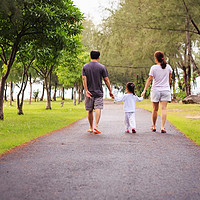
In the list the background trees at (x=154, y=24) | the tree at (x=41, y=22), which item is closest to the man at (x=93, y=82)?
the tree at (x=41, y=22)

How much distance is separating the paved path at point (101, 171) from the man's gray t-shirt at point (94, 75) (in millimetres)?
1835

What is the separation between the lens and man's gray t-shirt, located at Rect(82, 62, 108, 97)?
8.80 m

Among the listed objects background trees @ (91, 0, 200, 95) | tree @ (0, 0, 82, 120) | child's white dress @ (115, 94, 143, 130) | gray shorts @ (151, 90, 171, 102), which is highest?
background trees @ (91, 0, 200, 95)

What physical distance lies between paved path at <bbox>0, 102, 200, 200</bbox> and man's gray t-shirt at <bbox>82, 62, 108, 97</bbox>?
184 centimetres

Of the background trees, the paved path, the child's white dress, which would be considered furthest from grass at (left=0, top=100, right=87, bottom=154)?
the background trees

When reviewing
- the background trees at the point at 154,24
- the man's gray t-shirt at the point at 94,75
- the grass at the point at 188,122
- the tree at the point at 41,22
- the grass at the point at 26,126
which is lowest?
the grass at the point at 26,126

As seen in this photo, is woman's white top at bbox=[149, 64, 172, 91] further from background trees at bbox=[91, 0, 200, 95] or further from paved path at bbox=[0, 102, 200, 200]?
background trees at bbox=[91, 0, 200, 95]

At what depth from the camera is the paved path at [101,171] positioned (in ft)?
12.1

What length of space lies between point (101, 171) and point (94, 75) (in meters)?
4.43

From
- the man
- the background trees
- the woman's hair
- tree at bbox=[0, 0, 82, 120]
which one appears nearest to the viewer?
the man

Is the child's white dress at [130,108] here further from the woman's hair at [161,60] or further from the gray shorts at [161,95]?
the woman's hair at [161,60]

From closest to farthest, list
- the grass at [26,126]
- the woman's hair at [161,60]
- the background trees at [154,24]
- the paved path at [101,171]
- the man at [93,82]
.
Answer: the paved path at [101,171] < the grass at [26,126] < the man at [93,82] < the woman's hair at [161,60] < the background trees at [154,24]

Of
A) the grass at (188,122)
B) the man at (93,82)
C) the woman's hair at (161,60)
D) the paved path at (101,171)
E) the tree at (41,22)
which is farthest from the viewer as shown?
the tree at (41,22)

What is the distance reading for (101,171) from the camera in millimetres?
4699
